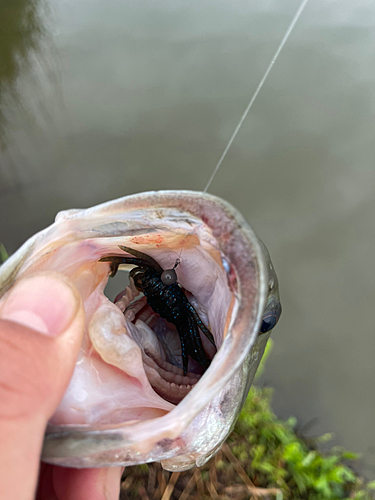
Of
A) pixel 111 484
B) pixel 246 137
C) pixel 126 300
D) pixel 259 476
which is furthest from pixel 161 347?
pixel 246 137

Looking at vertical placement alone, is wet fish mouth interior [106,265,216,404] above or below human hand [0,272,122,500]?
below

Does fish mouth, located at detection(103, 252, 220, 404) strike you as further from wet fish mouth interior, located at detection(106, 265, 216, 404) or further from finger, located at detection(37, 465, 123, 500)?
finger, located at detection(37, 465, 123, 500)

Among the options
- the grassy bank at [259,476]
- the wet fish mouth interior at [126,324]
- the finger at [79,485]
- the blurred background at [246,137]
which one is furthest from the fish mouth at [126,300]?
the blurred background at [246,137]

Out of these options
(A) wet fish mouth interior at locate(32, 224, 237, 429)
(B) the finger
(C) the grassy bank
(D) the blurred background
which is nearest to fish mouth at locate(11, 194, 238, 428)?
(A) wet fish mouth interior at locate(32, 224, 237, 429)

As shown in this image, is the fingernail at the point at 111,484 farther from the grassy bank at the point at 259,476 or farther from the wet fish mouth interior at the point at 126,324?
the grassy bank at the point at 259,476

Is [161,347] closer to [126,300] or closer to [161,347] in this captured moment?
[161,347]

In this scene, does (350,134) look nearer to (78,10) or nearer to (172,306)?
(172,306)
